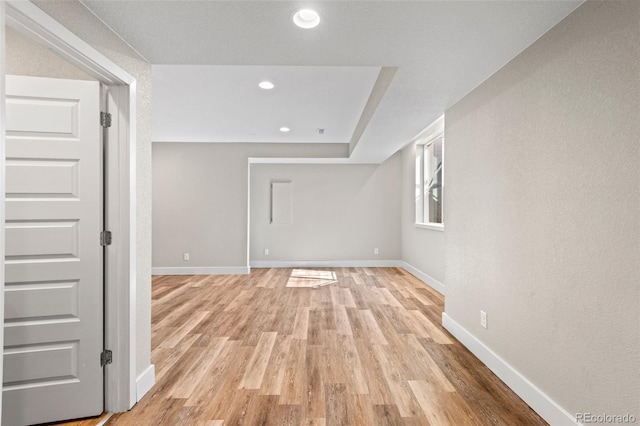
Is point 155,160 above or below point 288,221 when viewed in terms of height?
above

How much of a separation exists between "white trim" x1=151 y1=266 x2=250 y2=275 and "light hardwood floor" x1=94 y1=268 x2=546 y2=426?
167 centimetres

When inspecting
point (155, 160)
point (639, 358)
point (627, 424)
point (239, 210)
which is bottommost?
point (627, 424)

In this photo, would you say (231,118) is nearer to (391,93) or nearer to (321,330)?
(391,93)

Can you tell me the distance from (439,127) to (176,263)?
5.26 m

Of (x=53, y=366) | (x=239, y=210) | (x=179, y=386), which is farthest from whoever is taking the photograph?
(x=239, y=210)

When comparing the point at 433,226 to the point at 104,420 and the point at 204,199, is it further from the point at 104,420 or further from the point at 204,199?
the point at 104,420

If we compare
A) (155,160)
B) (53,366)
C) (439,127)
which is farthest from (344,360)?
(155,160)

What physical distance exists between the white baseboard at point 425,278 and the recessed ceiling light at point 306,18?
3.44 meters

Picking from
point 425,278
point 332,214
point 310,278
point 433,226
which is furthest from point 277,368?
point 332,214

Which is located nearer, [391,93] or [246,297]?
[391,93]

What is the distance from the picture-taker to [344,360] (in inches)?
98.6

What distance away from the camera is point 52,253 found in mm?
1733

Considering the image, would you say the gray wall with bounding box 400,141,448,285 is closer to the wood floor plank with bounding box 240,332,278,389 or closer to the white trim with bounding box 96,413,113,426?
the wood floor plank with bounding box 240,332,278,389

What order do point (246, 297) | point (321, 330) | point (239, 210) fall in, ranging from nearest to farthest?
point (321, 330), point (246, 297), point (239, 210)
